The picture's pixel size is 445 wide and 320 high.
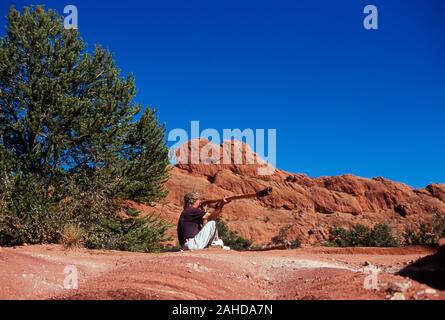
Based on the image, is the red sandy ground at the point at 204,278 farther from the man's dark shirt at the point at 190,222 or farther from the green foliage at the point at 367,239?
the green foliage at the point at 367,239

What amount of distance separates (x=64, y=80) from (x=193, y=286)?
1390cm

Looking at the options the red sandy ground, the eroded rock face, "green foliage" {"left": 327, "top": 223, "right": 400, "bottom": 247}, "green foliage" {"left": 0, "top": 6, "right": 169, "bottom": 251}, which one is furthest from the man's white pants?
the eroded rock face

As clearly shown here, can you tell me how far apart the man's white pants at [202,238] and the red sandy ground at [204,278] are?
1.67 m

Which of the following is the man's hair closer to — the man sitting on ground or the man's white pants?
the man sitting on ground

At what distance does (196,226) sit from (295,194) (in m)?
55.5

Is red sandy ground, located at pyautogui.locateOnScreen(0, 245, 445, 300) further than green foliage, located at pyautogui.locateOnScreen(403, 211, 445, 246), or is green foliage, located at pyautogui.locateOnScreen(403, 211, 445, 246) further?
green foliage, located at pyautogui.locateOnScreen(403, 211, 445, 246)

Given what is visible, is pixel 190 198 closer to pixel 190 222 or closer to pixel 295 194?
pixel 190 222

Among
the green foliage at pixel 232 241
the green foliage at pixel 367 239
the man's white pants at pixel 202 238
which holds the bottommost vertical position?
the green foliage at pixel 232 241

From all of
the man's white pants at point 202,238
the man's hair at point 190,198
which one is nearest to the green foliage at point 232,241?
the man's hair at point 190,198

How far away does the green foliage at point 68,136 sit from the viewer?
17.0 meters

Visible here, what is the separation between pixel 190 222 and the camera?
11.0m

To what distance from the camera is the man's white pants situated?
10.7 meters
